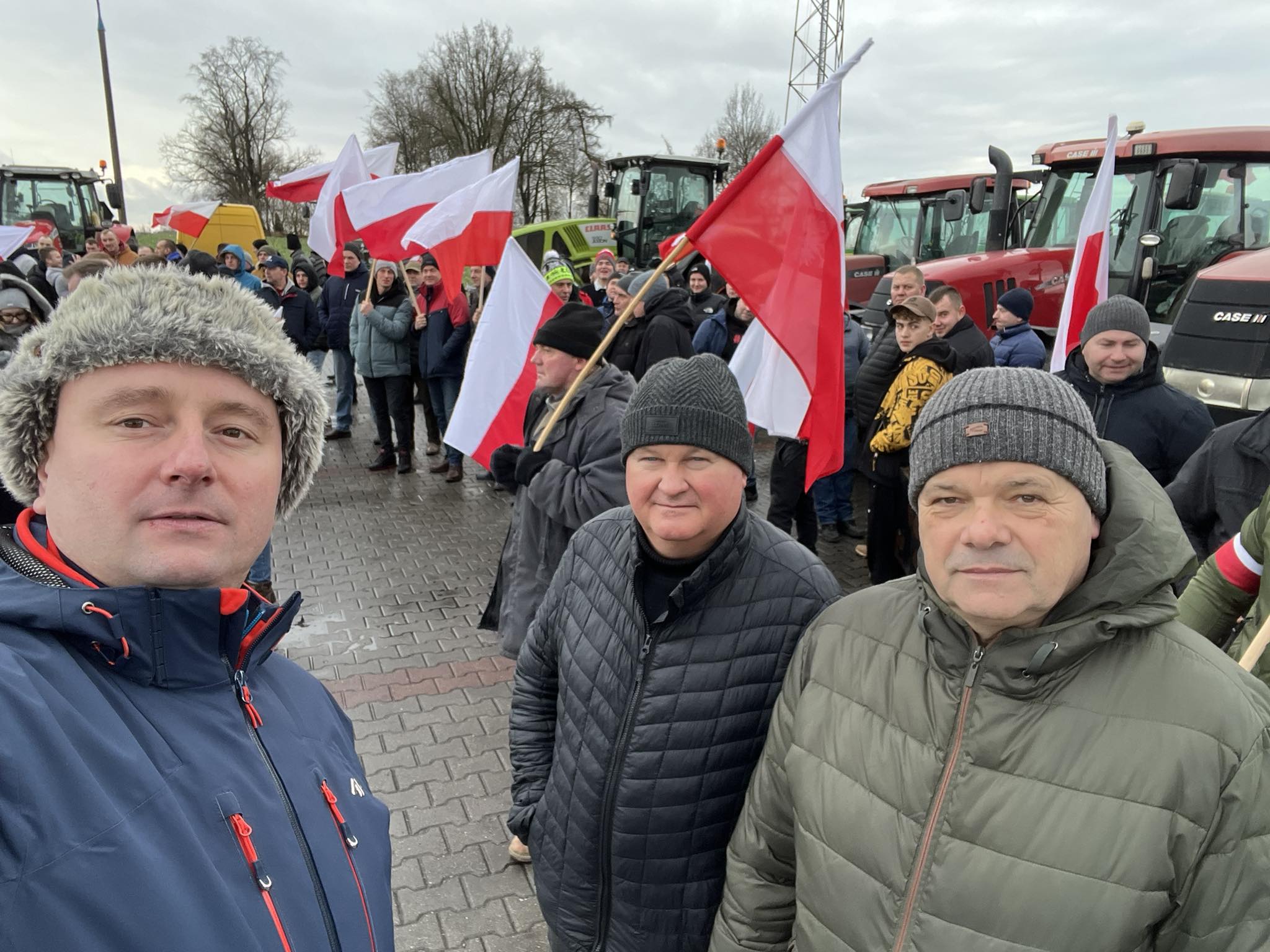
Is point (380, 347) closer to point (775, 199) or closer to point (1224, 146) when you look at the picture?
point (775, 199)

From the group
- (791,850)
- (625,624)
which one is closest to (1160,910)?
(791,850)

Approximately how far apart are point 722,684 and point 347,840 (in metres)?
0.82

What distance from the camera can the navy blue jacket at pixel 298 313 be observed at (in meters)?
9.33

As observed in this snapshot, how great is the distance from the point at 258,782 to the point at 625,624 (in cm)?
90

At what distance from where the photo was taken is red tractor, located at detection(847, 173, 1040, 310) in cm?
1260

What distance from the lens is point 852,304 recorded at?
12.5 meters

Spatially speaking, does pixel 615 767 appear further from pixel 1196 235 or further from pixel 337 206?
pixel 1196 235

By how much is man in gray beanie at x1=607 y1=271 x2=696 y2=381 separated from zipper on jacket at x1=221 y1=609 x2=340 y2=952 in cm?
555

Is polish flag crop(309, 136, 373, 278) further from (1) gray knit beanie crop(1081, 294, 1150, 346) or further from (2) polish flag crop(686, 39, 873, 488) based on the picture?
(1) gray knit beanie crop(1081, 294, 1150, 346)

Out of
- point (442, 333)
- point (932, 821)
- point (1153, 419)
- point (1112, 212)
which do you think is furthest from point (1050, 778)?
point (1112, 212)

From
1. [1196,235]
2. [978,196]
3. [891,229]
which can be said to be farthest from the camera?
[891,229]

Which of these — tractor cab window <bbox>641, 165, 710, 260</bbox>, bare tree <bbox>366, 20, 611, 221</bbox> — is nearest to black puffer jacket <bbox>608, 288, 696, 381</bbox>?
tractor cab window <bbox>641, 165, 710, 260</bbox>

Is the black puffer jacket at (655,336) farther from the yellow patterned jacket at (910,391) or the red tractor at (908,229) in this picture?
the red tractor at (908,229)

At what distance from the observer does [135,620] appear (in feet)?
3.22
